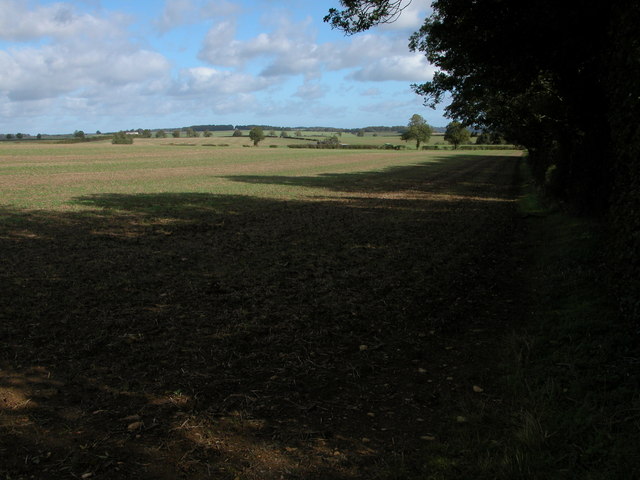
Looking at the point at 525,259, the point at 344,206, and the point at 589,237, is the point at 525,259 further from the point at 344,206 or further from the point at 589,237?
the point at 344,206

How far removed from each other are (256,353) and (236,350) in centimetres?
25

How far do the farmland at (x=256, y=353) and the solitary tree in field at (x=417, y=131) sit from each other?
125m

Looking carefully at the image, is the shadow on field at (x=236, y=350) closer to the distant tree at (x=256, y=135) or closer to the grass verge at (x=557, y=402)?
the grass verge at (x=557, y=402)

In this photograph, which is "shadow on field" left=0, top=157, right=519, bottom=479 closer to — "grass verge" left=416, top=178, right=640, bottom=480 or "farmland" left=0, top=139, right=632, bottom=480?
"farmland" left=0, top=139, right=632, bottom=480

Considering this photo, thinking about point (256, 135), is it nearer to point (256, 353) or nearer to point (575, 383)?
point (256, 353)

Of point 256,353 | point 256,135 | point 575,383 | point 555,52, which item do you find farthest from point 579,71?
point 256,135

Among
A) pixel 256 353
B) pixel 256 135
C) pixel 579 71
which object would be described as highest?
pixel 256 135

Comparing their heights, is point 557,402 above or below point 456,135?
A: below

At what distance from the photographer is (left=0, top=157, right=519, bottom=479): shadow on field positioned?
3.53 meters

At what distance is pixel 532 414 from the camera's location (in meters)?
3.84

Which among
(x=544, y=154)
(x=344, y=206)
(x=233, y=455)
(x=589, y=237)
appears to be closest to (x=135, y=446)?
(x=233, y=455)

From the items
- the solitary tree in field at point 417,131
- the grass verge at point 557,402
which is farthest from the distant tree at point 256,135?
the grass verge at point 557,402

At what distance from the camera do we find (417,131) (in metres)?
131

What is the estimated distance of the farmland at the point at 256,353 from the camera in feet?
11.5
